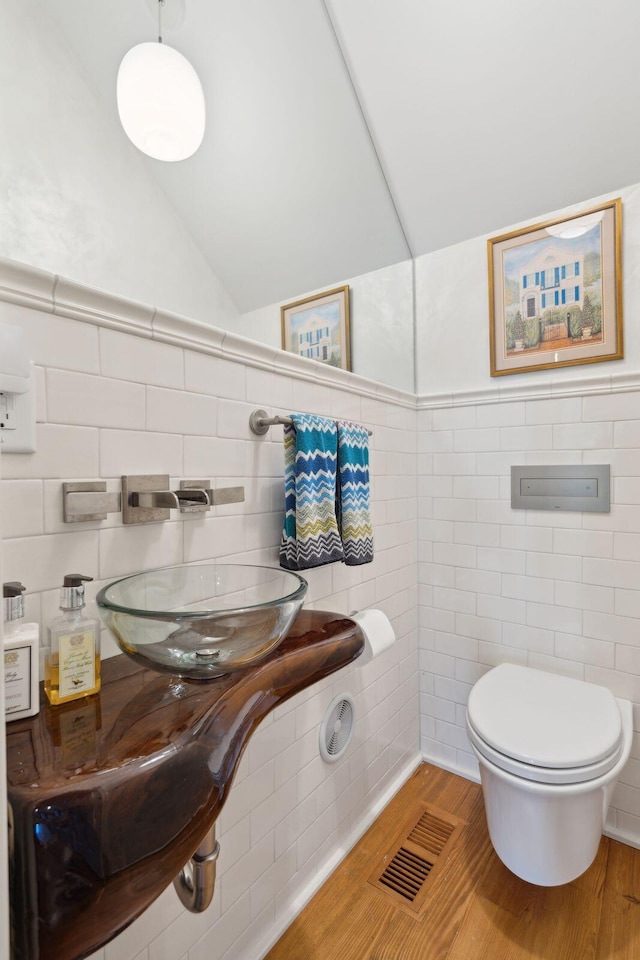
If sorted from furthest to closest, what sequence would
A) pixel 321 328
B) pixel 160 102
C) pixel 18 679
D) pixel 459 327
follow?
pixel 459 327
pixel 321 328
pixel 160 102
pixel 18 679

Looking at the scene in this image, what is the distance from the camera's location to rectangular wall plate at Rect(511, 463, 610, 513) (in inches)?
58.6

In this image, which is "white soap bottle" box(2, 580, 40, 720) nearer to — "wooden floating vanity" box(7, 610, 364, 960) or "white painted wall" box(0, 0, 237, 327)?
"wooden floating vanity" box(7, 610, 364, 960)

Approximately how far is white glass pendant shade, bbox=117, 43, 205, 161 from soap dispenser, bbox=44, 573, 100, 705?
2.87ft

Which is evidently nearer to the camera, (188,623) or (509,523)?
(188,623)

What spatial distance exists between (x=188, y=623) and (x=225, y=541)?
357mm

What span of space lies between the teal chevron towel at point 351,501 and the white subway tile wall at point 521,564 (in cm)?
68

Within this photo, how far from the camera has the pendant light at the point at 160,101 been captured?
89cm

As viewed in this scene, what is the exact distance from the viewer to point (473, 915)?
48.4 inches

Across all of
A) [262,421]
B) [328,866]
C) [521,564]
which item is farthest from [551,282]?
[328,866]

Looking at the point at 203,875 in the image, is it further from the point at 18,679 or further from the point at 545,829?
the point at 545,829

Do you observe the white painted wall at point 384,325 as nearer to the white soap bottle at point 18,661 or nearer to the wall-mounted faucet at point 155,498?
the wall-mounted faucet at point 155,498

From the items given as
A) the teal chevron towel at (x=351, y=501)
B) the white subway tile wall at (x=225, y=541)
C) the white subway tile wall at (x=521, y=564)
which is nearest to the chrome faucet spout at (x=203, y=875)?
the white subway tile wall at (x=225, y=541)

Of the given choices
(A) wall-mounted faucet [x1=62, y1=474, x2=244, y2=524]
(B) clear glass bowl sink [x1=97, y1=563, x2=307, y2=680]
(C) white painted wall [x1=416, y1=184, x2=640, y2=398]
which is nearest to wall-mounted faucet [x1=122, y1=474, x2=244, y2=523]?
(A) wall-mounted faucet [x1=62, y1=474, x2=244, y2=524]

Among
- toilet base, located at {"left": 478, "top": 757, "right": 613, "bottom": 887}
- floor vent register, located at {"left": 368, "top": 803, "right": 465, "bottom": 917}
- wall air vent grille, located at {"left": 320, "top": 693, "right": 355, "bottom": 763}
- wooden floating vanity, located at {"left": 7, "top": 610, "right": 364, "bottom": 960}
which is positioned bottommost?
floor vent register, located at {"left": 368, "top": 803, "right": 465, "bottom": 917}
